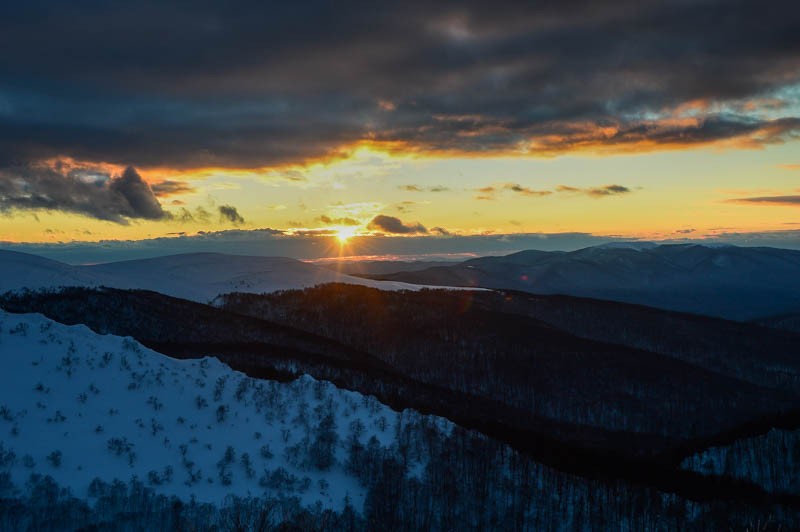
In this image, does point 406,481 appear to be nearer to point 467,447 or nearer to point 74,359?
point 467,447

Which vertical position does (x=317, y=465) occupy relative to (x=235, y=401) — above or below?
below

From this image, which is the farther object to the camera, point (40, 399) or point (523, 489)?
point (523, 489)

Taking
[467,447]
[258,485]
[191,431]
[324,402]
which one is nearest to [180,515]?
[258,485]

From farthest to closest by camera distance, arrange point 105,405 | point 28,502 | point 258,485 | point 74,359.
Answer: point 74,359
point 105,405
point 258,485
point 28,502

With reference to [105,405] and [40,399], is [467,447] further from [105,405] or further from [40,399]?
[40,399]

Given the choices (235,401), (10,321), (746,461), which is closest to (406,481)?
(235,401)

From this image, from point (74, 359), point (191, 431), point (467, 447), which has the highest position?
point (74, 359)

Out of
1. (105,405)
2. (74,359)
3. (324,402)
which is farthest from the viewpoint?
(324,402)
